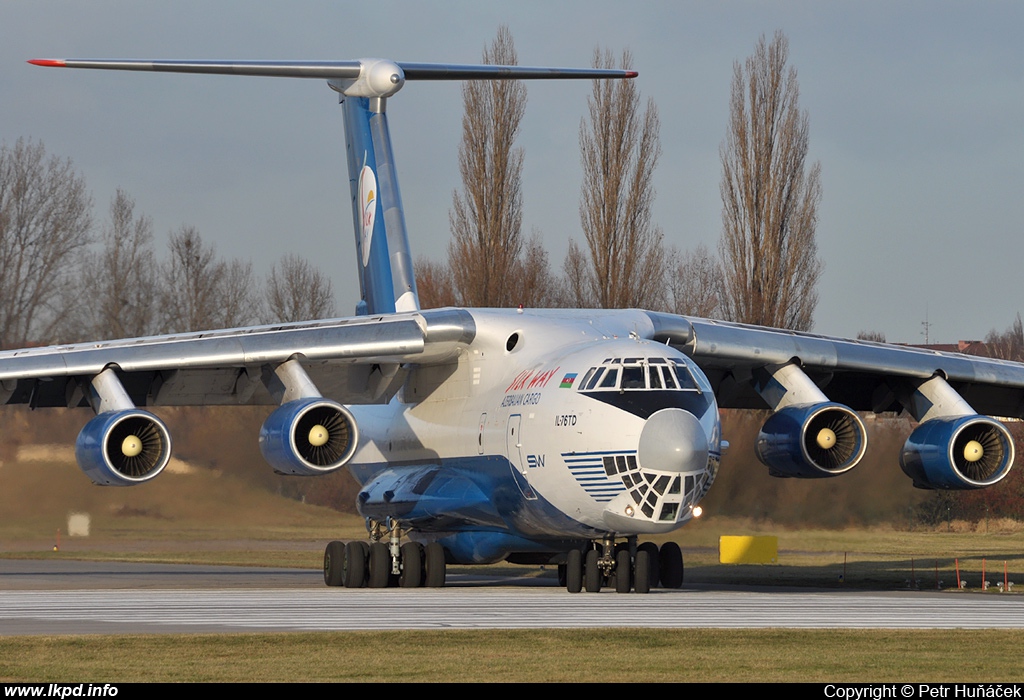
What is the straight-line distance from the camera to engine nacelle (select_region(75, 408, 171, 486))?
15.8 m

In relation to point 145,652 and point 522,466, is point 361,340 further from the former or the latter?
point 145,652

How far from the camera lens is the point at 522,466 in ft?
53.4

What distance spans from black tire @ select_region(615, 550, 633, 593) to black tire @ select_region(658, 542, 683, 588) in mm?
1345

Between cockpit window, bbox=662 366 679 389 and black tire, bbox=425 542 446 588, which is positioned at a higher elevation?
cockpit window, bbox=662 366 679 389

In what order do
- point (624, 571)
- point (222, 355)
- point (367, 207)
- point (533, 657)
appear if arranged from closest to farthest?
point (533, 657) → point (624, 571) → point (222, 355) → point (367, 207)

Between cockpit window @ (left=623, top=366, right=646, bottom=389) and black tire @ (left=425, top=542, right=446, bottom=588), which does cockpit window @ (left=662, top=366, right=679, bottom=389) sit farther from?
black tire @ (left=425, top=542, right=446, bottom=588)

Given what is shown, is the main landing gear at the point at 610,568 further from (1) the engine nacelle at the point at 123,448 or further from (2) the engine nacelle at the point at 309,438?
(1) the engine nacelle at the point at 123,448

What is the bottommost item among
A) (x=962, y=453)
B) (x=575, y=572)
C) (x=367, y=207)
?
(x=575, y=572)

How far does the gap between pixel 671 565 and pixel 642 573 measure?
146 cm

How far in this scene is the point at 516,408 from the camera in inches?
652

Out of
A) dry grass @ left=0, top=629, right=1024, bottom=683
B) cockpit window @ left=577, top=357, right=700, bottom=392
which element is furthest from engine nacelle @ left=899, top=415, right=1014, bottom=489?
dry grass @ left=0, top=629, right=1024, bottom=683

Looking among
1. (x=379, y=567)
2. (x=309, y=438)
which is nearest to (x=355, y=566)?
(x=379, y=567)

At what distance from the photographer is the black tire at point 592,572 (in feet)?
52.9

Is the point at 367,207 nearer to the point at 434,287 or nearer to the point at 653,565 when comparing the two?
the point at 653,565
